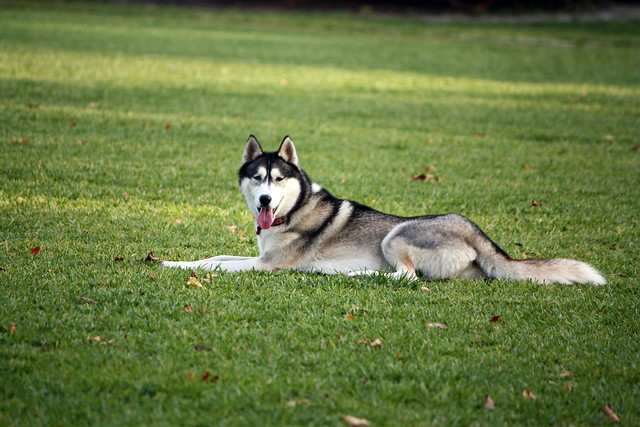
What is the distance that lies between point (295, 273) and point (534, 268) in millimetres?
2304

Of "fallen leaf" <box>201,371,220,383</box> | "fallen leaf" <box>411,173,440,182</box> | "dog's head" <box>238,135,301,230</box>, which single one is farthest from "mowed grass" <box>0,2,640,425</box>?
"dog's head" <box>238,135,301,230</box>

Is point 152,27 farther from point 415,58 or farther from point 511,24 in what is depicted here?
point 511,24

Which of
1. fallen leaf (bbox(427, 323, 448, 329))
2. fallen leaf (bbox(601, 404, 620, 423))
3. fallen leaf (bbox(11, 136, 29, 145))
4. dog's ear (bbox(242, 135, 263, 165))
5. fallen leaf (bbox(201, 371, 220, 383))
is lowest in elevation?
fallen leaf (bbox(201, 371, 220, 383))

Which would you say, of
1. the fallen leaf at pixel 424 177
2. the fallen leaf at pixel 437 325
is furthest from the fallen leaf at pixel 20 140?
the fallen leaf at pixel 437 325

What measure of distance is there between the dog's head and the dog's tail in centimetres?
194

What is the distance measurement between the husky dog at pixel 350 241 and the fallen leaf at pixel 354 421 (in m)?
2.33

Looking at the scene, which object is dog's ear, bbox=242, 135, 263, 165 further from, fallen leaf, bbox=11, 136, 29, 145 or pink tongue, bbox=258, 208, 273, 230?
fallen leaf, bbox=11, 136, 29, 145

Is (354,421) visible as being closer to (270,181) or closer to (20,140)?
(270,181)

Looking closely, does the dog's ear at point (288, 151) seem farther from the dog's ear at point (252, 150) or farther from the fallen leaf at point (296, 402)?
the fallen leaf at point (296, 402)

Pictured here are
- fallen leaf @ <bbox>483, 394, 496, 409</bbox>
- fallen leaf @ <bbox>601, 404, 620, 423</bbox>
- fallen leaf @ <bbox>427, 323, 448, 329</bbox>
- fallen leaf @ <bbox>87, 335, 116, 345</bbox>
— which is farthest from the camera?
fallen leaf @ <bbox>427, 323, 448, 329</bbox>

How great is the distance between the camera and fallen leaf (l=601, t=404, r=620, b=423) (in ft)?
11.8

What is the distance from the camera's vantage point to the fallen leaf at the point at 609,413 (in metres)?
3.60

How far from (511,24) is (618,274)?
39.7 m

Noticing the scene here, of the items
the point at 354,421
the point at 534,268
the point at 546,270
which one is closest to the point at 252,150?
the point at 534,268
